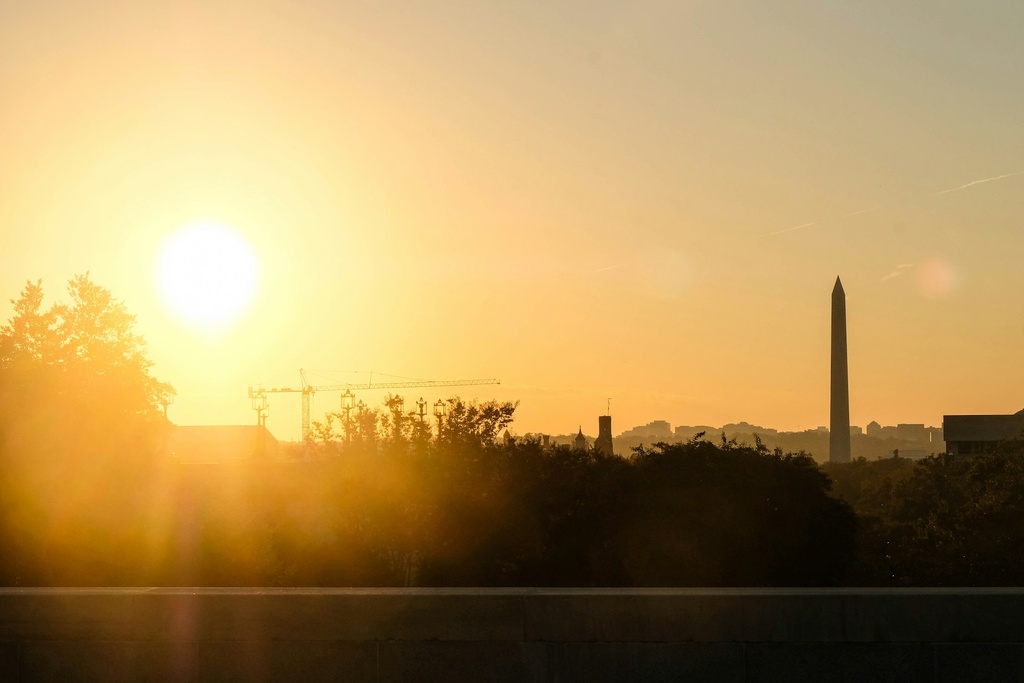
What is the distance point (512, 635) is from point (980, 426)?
86479mm

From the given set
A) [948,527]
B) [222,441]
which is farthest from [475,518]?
[222,441]

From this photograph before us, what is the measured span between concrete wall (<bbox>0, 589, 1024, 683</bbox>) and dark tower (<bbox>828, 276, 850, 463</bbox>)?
78.1m

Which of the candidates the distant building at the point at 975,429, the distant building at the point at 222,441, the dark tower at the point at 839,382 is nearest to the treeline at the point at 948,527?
the dark tower at the point at 839,382

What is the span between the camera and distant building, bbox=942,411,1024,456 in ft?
275

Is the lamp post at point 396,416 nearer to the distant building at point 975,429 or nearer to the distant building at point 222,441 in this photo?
the distant building at point 975,429

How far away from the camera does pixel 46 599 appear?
24.6ft

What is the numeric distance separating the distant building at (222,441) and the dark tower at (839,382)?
208 ft

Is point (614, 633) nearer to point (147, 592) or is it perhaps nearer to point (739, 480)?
point (147, 592)

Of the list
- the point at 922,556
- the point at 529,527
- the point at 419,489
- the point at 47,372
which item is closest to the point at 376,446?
the point at 419,489

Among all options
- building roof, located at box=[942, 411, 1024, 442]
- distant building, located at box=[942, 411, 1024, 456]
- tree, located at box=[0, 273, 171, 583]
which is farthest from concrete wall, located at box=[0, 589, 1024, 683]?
building roof, located at box=[942, 411, 1024, 442]

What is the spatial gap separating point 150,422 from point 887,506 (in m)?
37.1

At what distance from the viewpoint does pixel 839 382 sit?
272 feet

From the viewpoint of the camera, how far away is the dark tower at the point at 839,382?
270 ft

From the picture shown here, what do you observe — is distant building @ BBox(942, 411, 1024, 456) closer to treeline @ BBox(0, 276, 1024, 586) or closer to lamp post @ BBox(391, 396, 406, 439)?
treeline @ BBox(0, 276, 1024, 586)
